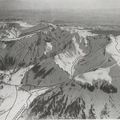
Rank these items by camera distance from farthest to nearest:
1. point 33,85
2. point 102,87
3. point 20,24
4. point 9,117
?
point 20,24, point 33,85, point 102,87, point 9,117

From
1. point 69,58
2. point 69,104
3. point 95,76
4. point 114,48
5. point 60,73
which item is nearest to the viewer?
point 69,104

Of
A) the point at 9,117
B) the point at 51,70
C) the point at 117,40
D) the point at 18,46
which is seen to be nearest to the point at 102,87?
the point at 51,70

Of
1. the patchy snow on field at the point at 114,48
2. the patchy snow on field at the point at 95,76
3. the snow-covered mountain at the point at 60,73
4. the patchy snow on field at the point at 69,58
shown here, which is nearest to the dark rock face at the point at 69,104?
the snow-covered mountain at the point at 60,73

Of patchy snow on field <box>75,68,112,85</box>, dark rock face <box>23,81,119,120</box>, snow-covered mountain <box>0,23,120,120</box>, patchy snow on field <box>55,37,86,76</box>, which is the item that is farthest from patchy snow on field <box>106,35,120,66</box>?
dark rock face <box>23,81,119,120</box>

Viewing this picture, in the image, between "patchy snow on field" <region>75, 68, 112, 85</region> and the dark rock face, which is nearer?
the dark rock face

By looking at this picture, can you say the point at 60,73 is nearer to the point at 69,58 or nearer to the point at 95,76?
the point at 69,58

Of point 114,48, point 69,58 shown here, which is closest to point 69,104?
point 69,58

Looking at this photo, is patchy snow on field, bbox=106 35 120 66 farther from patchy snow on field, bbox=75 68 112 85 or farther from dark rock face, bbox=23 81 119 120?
dark rock face, bbox=23 81 119 120

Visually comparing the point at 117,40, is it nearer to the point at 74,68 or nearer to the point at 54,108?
the point at 74,68

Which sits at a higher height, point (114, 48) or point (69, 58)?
point (114, 48)

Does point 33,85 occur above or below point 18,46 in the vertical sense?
below

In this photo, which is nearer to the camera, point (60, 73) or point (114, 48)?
point (60, 73)
